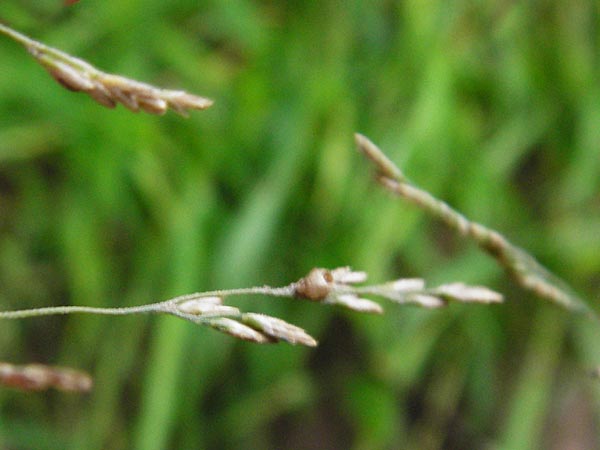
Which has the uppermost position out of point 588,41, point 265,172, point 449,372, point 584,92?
point 588,41

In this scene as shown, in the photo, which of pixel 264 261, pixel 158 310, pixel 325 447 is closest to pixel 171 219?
pixel 264 261

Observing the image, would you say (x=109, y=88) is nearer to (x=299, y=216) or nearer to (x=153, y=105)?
(x=153, y=105)

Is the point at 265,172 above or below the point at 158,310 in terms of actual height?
above

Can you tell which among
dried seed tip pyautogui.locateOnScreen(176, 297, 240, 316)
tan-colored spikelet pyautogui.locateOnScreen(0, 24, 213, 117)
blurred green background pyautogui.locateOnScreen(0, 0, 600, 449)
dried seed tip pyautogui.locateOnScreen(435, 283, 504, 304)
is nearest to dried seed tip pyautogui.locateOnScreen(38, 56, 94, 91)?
tan-colored spikelet pyautogui.locateOnScreen(0, 24, 213, 117)

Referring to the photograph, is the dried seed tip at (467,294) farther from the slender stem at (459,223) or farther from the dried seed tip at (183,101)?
the dried seed tip at (183,101)

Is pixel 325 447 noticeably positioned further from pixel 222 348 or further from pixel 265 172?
pixel 265 172

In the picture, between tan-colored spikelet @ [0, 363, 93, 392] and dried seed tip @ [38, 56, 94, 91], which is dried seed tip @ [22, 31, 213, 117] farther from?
tan-colored spikelet @ [0, 363, 93, 392]

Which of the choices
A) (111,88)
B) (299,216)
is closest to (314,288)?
(111,88)
